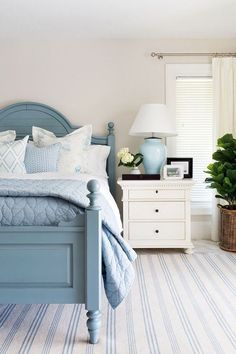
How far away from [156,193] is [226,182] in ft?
2.21

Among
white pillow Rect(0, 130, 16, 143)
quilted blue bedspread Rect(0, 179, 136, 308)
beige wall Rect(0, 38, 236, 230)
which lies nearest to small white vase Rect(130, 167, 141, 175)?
beige wall Rect(0, 38, 236, 230)

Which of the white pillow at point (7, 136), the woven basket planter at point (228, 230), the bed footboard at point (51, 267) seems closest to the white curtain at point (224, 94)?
the woven basket planter at point (228, 230)

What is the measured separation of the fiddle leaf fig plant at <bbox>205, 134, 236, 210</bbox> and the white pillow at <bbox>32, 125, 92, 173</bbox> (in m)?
1.32

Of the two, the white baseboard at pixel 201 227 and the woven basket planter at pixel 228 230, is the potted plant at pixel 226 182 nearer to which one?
the woven basket planter at pixel 228 230

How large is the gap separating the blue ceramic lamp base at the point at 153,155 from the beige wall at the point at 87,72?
2.09 feet

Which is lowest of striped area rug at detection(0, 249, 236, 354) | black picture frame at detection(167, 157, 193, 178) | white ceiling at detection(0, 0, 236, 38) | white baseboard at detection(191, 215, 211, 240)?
striped area rug at detection(0, 249, 236, 354)

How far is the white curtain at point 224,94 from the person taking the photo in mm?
4109

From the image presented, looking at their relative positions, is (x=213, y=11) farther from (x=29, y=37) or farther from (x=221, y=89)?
(x=29, y=37)

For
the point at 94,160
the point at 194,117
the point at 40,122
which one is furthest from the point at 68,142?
the point at 194,117

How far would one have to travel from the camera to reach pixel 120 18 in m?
3.57

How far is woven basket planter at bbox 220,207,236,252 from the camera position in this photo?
3.76 metres

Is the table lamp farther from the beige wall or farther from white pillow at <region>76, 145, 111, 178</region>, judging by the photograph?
the beige wall

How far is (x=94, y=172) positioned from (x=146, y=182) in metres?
0.59

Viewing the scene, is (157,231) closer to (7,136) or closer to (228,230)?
(228,230)
